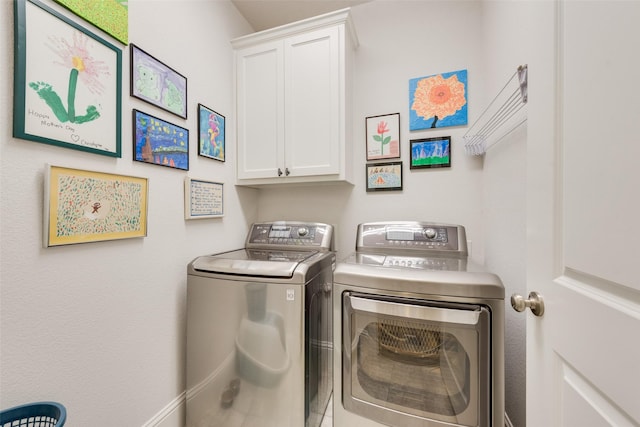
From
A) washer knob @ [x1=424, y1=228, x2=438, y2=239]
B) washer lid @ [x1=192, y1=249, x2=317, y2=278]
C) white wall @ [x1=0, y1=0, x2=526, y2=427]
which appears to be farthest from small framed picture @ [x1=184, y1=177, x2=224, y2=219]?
washer knob @ [x1=424, y1=228, x2=438, y2=239]

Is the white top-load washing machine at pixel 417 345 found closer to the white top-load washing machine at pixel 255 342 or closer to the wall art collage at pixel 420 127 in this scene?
the white top-load washing machine at pixel 255 342

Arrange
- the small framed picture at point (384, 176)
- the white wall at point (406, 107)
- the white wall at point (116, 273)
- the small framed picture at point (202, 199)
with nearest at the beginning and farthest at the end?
the white wall at point (116, 273)
the small framed picture at point (202, 199)
the white wall at point (406, 107)
the small framed picture at point (384, 176)

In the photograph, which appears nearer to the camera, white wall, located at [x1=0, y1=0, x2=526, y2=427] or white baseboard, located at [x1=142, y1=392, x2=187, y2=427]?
white wall, located at [x1=0, y1=0, x2=526, y2=427]

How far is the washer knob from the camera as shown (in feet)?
5.25

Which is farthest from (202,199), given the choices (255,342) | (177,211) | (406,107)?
(406,107)

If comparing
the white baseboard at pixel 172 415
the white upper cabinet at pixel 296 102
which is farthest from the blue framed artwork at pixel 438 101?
the white baseboard at pixel 172 415

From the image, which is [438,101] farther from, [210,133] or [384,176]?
[210,133]

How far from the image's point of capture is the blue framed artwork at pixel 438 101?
1.77 metres

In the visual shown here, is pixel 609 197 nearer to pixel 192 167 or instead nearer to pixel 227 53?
pixel 192 167

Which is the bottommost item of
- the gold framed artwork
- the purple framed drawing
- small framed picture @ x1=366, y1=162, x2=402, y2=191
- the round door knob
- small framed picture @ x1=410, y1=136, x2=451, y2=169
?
the round door knob

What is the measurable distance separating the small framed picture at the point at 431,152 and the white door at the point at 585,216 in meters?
1.08

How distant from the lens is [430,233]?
1.61 m

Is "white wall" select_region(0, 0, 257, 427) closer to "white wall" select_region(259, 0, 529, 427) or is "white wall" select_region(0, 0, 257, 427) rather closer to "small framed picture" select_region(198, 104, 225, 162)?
"small framed picture" select_region(198, 104, 225, 162)

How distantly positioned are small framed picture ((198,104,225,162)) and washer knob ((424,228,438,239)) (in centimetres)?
145
